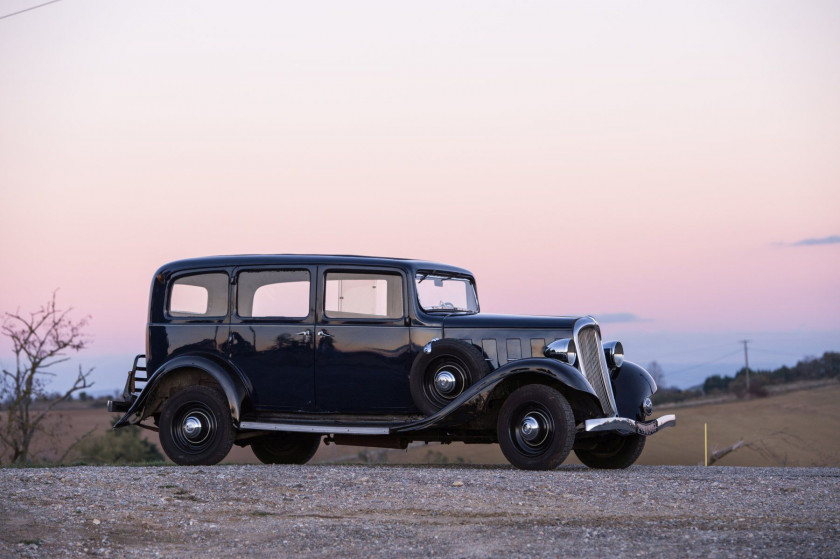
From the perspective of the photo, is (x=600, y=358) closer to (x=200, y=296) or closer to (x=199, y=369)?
(x=199, y=369)

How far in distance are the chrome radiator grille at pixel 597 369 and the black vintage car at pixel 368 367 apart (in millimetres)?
15

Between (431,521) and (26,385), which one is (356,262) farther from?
(26,385)

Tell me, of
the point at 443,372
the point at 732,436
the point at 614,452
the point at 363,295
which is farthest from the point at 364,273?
the point at 732,436

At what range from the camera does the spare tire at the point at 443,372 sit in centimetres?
1068

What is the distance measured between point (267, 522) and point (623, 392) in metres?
5.40

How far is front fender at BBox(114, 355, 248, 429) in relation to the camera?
11453 millimetres

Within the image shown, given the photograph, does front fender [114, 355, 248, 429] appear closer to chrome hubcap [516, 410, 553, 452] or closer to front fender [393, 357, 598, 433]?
front fender [393, 357, 598, 433]

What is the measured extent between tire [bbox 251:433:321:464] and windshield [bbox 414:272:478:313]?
299 centimetres

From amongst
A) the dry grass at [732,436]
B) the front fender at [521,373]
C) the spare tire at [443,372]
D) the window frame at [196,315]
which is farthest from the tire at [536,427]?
the dry grass at [732,436]

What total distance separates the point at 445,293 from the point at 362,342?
4.23 feet

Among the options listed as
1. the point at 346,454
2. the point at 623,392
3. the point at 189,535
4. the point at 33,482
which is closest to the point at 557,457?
the point at 623,392

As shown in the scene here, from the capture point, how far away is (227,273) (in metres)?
12.1

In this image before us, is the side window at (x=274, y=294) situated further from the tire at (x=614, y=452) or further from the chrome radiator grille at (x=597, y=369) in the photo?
the tire at (x=614, y=452)

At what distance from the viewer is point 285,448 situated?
13367 mm
